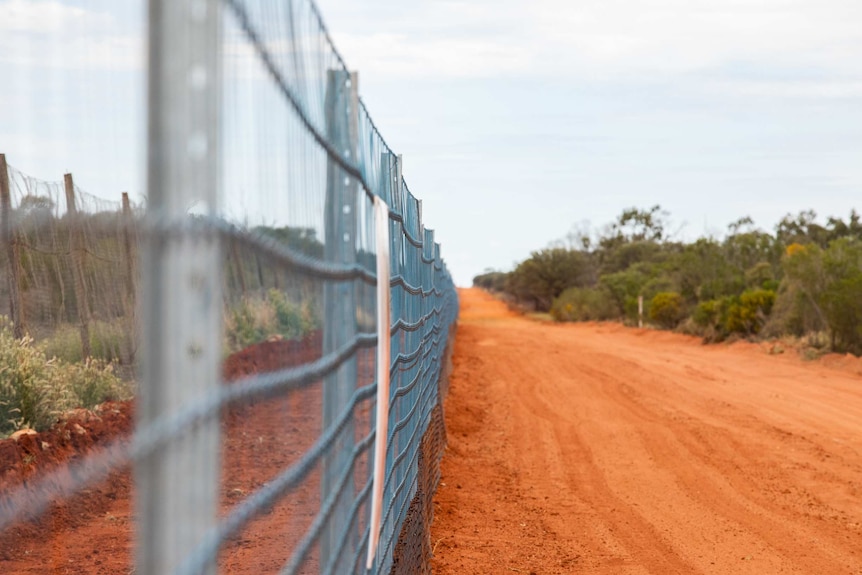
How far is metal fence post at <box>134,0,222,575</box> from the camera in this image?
55.7 inches

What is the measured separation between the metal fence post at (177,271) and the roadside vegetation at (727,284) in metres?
22.8

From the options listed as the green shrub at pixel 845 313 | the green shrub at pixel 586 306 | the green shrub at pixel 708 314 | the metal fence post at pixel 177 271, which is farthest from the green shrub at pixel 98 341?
the green shrub at pixel 586 306

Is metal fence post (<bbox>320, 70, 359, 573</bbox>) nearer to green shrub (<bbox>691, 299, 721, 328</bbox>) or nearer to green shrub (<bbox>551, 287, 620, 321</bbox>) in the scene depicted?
green shrub (<bbox>691, 299, 721, 328</bbox>)

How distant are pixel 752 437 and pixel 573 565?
261 inches

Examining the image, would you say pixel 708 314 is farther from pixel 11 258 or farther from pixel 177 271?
pixel 177 271

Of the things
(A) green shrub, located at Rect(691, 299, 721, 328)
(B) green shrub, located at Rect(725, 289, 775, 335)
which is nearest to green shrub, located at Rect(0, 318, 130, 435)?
(B) green shrub, located at Rect(725, 289, 775, 335)

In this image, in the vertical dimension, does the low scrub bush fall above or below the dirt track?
above

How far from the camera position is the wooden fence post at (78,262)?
68.1 inches

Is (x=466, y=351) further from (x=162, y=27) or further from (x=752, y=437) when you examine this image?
(x=162, y=27)

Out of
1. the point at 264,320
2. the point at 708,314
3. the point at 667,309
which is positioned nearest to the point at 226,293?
the point at 264,320

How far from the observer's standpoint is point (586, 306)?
163 feet

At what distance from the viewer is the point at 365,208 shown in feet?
13.6

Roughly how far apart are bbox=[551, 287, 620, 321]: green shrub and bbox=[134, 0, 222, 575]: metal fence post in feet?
152

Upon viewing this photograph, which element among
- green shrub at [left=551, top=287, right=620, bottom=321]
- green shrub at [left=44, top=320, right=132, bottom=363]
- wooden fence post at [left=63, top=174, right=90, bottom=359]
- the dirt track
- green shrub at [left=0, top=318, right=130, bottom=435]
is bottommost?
the dirt track
